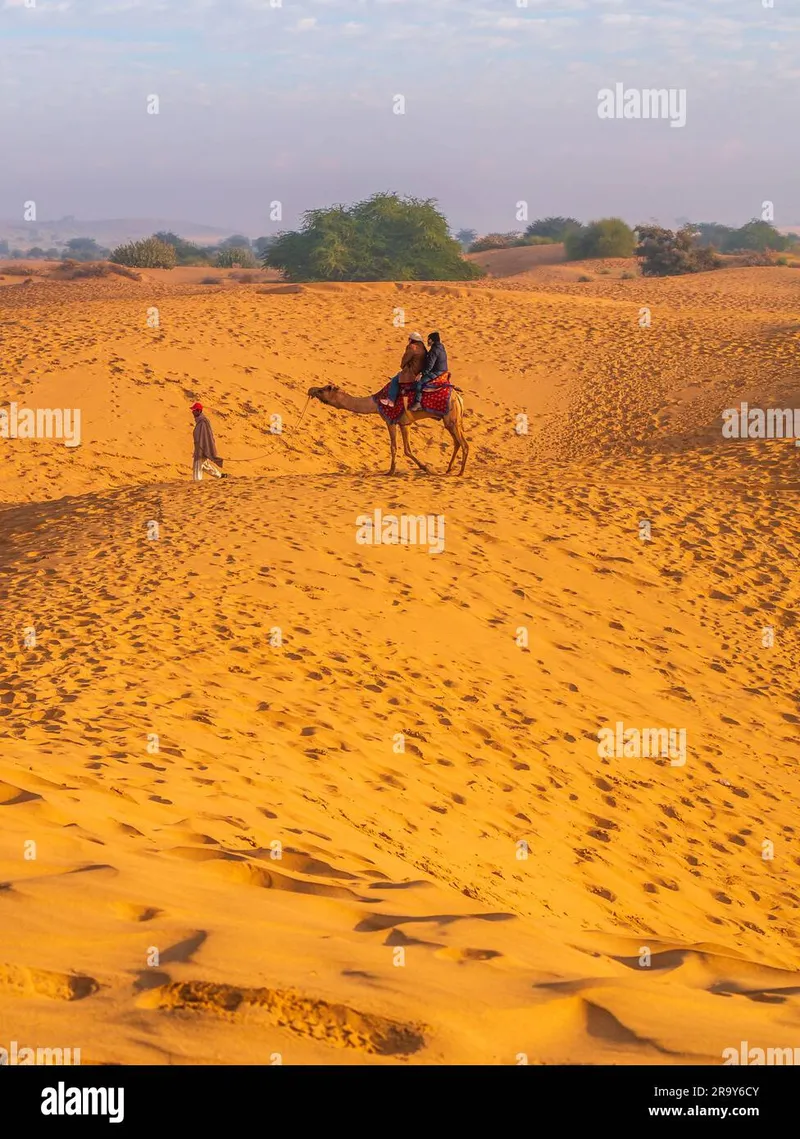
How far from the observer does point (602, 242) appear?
185 ft

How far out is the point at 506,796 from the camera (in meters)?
7.58

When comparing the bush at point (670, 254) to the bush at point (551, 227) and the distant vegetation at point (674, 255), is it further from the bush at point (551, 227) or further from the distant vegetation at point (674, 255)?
the bush at point (551, 227)

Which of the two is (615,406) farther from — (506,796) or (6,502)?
(506,796)

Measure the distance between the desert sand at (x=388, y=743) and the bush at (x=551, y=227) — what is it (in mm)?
57574

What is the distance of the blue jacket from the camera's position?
1453cm

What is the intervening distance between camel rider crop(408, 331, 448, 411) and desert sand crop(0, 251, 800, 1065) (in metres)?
1.08

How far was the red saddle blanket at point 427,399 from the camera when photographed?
1488 centimetres

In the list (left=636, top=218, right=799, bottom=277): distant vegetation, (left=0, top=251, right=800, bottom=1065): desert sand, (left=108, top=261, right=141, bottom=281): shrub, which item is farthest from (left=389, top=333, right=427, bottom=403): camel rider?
(left=636, top=218, right=799, bottom=277): distant vegetation

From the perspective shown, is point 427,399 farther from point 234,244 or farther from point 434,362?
point 234,244

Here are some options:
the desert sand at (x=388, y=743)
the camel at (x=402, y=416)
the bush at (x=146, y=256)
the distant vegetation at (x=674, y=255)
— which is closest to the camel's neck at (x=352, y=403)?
the camel at (x=402, y=416)

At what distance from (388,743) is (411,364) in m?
7.61

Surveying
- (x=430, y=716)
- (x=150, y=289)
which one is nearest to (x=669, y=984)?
(x=430, y=716)
